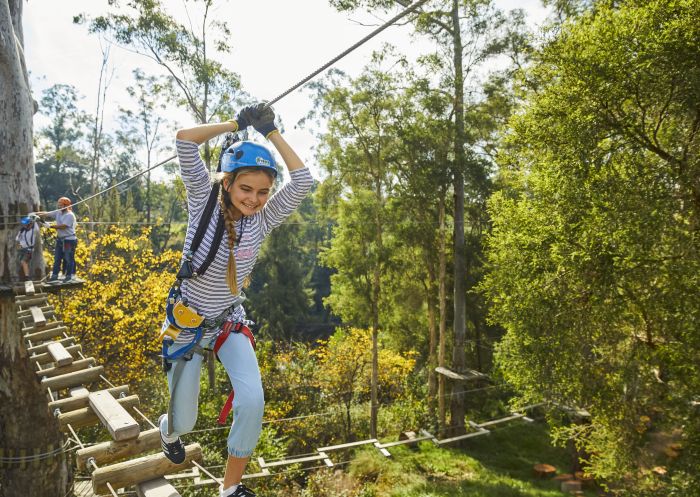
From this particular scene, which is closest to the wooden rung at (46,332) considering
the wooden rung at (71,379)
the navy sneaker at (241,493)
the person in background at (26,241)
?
A: the person in background at (26,241)

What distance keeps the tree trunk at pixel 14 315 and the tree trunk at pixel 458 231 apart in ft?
33.2

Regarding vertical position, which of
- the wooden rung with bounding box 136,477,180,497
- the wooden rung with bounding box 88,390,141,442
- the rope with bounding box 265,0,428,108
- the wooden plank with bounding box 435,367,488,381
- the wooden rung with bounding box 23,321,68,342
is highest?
the rope with bounding box 265,0,428,108

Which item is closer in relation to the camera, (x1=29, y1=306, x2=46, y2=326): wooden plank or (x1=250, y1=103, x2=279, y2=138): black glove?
(x1=250, y1=103, x2=279, y2=138): black glove

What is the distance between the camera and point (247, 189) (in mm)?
2164

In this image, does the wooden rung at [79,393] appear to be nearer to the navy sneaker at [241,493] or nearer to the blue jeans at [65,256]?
the navy sneaker at [241,493]

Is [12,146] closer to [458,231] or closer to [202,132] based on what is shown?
[202,132]

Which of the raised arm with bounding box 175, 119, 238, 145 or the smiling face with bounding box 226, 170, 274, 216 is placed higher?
the raised arm with bounding box 175, 119, 238, 145

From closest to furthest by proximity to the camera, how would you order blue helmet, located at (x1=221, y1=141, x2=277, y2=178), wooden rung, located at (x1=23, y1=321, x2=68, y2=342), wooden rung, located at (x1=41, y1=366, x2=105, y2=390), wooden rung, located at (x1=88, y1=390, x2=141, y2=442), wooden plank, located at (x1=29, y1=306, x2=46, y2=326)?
blue helmet, located at (x1=221, y1=141, x2=277, y2=178) < wooden rung, located at (x1=88, y1=390, x2=141, y2=442) < wooden rung, located at (x1=41, y1=366, x2=105, y2=390) < wooden rung, located at (x1=23, y1=321, x2=68, y2=342) < wooden plank, located at (x1=29, y1=306, x2=46, y2=326)

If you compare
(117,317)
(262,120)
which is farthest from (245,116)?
(117,317)

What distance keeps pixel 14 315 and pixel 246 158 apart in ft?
17.6

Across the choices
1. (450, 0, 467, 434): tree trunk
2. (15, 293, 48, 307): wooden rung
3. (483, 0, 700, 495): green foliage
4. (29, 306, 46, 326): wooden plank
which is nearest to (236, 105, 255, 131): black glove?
(29, 306, 46, 326): wooden plank

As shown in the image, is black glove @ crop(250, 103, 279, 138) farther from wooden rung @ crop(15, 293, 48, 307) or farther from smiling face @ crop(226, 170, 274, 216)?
wooden rung @ crop(15, 293, 48, 307)

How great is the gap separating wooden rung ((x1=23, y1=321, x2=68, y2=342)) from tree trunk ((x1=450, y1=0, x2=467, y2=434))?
10361 millimetres

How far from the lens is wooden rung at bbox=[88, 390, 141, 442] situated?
9.11 ft
